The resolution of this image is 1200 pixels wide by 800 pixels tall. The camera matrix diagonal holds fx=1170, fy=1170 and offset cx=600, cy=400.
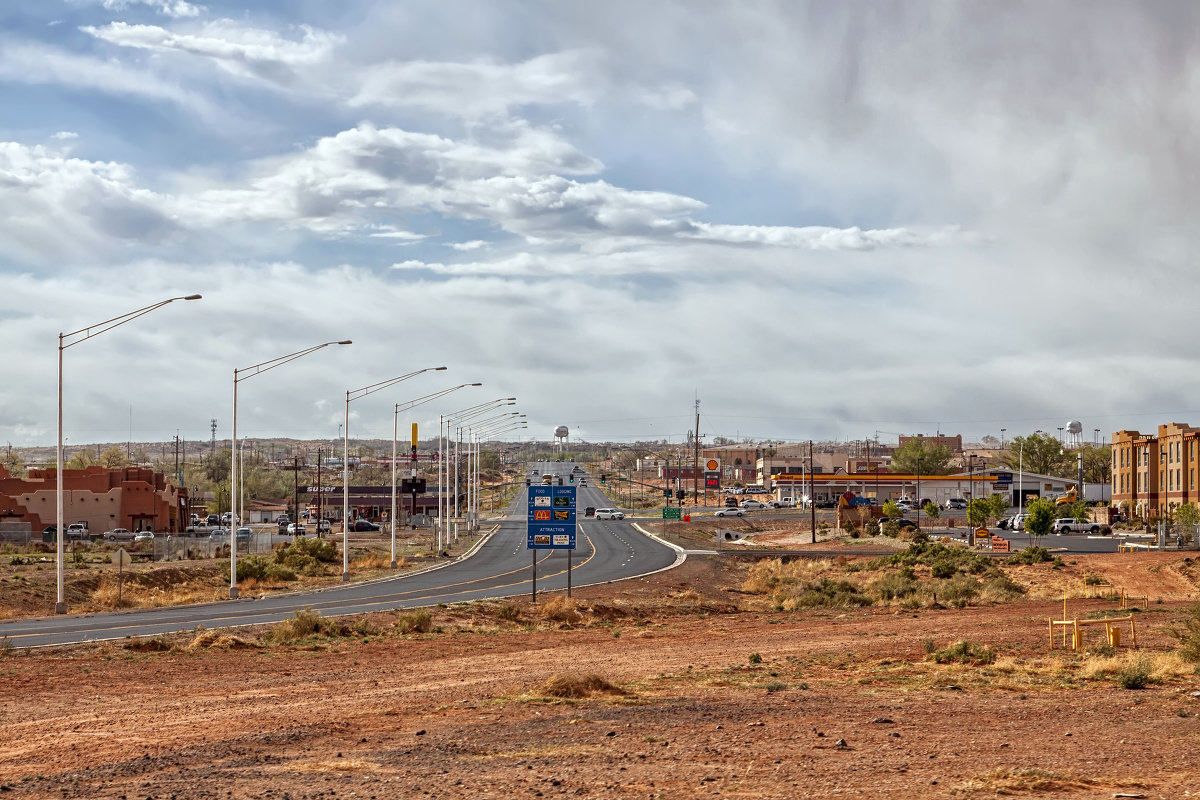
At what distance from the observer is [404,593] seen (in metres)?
47.7

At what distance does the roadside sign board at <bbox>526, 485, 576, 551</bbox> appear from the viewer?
42.8 m

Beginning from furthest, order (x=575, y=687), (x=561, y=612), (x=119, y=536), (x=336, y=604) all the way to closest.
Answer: (x=119, y=536) < (x=336, y=604) < (x=561, y=612) < (x=575, y=687)

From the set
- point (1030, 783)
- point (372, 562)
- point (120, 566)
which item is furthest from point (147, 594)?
point (1030, 783)

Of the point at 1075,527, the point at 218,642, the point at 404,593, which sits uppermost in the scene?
the point at 218,642

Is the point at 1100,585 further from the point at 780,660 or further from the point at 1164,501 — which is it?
the point at 1164,501

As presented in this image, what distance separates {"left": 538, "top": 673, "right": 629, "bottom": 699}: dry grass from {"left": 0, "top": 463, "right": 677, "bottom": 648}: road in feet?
53.3

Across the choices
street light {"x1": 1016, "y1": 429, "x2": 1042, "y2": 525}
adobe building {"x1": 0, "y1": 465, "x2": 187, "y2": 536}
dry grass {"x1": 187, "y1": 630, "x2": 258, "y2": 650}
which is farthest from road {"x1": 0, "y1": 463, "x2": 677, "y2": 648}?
street light {"x1": 1016, "y1": 429, "x2": 1042, "y2": 525}

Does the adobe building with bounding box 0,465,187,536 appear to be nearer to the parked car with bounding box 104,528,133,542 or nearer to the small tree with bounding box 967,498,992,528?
the parked car with bounding box 104,528,133,542

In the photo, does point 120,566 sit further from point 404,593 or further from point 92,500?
point 92,500

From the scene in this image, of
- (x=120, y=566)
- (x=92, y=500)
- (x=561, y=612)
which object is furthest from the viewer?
(x=92, y=500)

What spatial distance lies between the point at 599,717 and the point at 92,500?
95.6 m

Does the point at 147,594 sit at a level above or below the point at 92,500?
below

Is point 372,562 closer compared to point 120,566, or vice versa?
point 120,566

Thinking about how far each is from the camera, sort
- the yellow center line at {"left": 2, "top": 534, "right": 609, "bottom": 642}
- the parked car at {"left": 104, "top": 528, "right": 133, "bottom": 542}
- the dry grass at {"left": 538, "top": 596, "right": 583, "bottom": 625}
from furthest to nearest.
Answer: the parked car at {"left": 104, "top": 528, "right": 133, "bottom": 542}, the dry grass at {"left": 538, "top": 596, "right": 583, "bottom": 625}, the yellow center line at {"left": 2, "top": 534, "right": 609, "bottom": 642}
